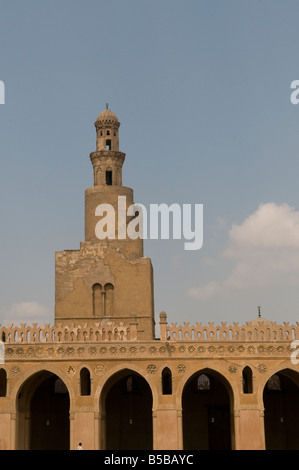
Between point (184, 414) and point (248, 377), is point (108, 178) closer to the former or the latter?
point (184, 414)

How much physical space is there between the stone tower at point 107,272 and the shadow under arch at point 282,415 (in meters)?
6.92

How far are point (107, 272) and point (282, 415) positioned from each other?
1107 cm

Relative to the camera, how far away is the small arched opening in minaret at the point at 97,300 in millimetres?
39097

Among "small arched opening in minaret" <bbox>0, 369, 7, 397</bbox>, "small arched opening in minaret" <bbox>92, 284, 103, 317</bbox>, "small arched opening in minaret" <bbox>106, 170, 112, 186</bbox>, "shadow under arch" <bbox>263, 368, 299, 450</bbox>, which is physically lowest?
"shadow under arch" <bbox>263, 368, 299, 450</bbox>

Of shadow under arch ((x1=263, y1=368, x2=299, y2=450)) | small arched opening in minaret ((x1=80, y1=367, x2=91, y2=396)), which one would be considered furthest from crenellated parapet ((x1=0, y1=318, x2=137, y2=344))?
shadow under arch ((x1=263, y1=368, x2=299, y2=450))

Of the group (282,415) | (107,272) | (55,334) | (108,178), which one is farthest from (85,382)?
(108,178)

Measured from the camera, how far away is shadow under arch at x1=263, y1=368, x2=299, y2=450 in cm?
3506

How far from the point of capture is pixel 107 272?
130ft

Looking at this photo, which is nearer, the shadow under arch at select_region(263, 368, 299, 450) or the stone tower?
the shadow under arch at select_region(263, 368, 299, 450)

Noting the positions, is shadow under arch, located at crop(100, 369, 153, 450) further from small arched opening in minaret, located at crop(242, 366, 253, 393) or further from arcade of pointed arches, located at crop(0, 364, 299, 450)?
small arched opening in minaret, located at crop(242, 366, 253, 393)

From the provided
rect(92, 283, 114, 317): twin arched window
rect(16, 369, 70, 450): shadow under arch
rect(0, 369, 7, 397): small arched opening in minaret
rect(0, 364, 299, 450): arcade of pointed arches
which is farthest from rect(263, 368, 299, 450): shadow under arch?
rect(0, 369, 7, 397): small arched opening in minaret

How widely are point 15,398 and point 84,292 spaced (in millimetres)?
9236

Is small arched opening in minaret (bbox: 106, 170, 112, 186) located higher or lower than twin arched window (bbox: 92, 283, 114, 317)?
higher
